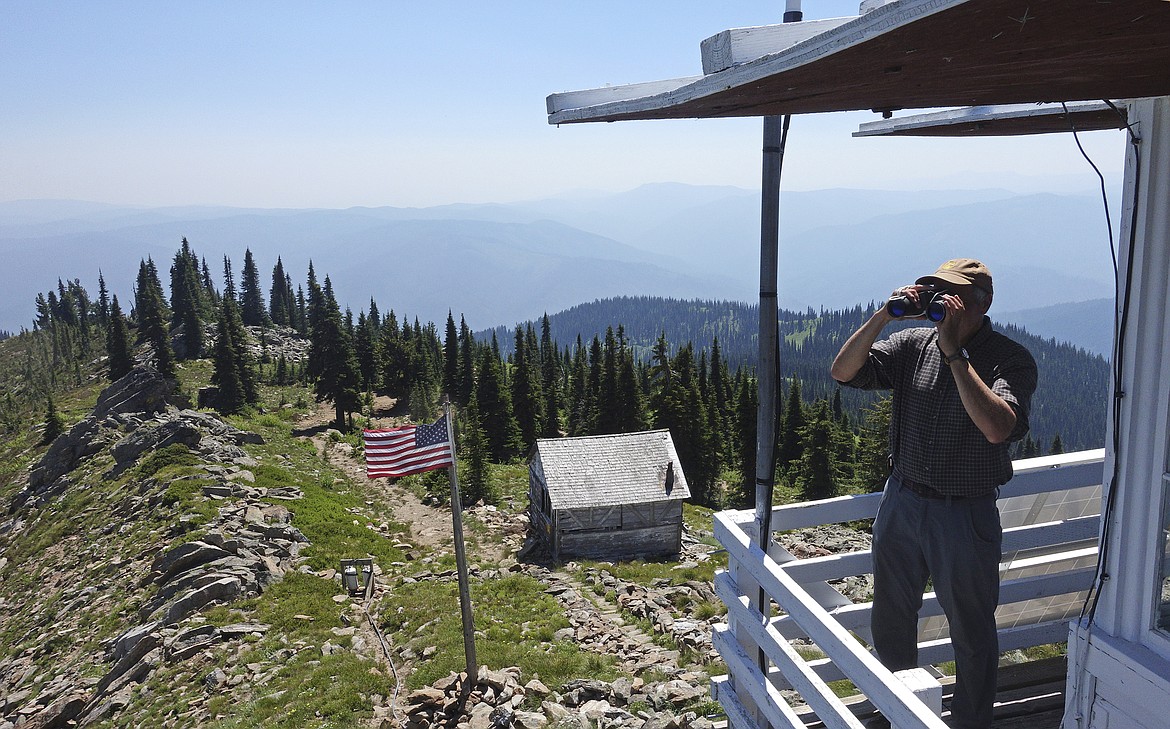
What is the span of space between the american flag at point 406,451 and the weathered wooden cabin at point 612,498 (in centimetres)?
1413

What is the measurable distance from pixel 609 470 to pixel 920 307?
25.5 meters

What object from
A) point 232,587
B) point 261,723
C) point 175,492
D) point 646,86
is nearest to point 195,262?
point 175,492

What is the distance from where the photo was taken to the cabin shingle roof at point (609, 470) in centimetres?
2727

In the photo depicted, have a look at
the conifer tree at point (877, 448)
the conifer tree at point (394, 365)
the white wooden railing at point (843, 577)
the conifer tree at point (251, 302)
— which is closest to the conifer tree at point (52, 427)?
the conifer tree at point (394, 365)

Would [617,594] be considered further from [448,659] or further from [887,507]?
[887,507]

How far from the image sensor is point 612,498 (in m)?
27.3

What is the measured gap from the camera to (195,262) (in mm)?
107625

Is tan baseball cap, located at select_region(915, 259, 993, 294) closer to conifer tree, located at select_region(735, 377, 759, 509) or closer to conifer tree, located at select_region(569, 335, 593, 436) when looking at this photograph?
conifer tree, located at select_region(735, 377, 759, 509)

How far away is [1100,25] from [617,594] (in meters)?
19.9

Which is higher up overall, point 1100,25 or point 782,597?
point 1100,25

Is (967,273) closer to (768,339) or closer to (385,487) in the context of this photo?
(768,339)

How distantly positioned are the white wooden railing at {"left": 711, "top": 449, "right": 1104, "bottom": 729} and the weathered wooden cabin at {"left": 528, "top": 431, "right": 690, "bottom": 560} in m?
22.2

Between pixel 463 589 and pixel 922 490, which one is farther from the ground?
pixel 922 490

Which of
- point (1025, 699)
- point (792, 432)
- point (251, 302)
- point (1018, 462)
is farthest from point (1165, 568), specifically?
point (251, 302)
